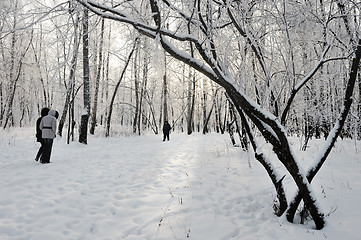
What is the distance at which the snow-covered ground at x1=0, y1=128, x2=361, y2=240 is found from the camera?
2.95 m

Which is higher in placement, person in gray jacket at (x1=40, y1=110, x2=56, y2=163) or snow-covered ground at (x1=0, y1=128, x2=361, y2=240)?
person in gray jacket at (x1=40, y1=110, x2=56, y2=163)

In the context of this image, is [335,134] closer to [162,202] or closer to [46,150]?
[162,202]

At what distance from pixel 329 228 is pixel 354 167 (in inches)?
129

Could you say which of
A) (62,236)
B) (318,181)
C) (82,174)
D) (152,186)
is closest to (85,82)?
(82,174)

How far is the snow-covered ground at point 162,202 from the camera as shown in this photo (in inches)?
116

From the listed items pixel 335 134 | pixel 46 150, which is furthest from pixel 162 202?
pixel 46 150

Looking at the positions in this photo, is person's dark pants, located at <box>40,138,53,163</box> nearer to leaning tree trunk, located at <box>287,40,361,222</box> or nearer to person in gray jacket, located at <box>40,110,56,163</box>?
person in gray jacket, located at <box>40,110,56,163</box>

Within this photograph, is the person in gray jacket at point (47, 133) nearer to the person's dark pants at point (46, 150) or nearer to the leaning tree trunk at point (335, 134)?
the person's dark pants at point (46, 150)

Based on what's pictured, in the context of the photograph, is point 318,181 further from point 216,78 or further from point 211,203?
point 216,78

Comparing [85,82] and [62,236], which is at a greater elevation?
[85,82]

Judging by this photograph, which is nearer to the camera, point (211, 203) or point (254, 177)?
point (211, 203)

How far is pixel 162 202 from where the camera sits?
4.02 metres

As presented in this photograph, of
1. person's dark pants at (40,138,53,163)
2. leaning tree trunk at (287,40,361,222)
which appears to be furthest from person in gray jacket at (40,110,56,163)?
leaning tree trunk at (287,40,361,222)

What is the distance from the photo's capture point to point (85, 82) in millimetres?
11133
